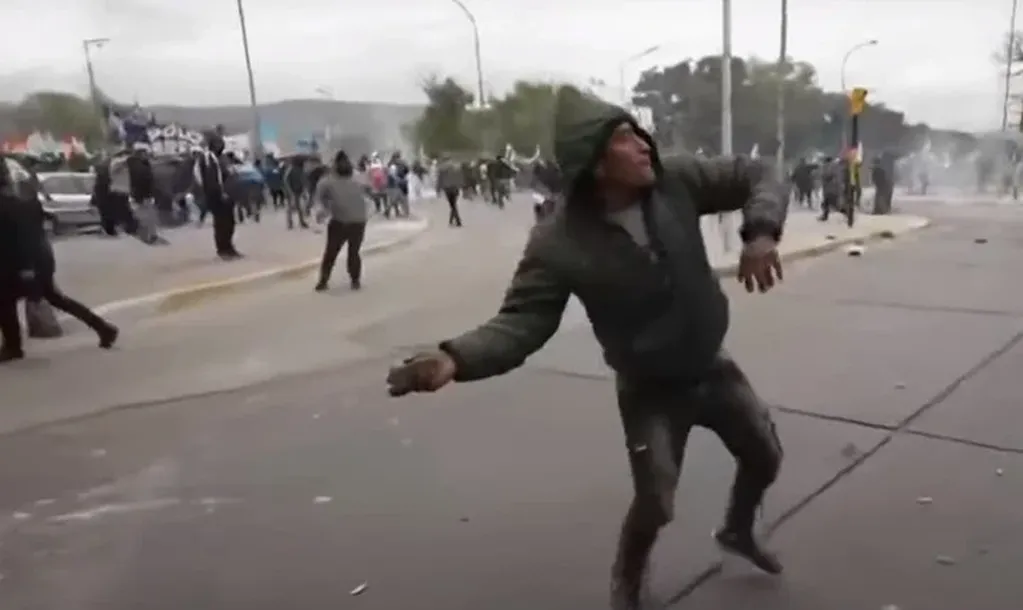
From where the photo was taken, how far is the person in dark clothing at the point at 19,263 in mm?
7824

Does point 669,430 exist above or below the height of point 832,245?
above

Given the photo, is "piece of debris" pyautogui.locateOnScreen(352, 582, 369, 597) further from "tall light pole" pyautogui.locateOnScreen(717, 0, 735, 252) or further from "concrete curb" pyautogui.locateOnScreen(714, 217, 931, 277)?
"tall light pole" pyautogui.locateOnScreen(717, 0, 735, 252)

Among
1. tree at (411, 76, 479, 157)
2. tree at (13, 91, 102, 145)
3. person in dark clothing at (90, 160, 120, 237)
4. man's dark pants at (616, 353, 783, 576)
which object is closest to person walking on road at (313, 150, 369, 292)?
person in dark clothing at (90, 160, 120, 237)

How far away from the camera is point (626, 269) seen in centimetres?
291

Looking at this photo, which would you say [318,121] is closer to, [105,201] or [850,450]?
[105,201]

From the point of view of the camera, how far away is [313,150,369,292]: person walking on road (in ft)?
38.4

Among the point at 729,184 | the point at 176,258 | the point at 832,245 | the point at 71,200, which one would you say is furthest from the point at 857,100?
the point at 729,184

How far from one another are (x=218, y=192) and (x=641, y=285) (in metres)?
11.8

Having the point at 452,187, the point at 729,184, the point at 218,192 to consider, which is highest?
A: the point at 729,184

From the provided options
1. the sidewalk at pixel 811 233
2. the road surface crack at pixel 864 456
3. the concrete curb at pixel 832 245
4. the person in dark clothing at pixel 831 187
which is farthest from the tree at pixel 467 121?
the road surface crack at pixel 864 456

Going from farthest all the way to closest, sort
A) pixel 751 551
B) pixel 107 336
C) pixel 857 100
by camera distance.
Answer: pixel 857 100, pixel 107 336, pixel 751 551

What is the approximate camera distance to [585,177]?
9.53ft

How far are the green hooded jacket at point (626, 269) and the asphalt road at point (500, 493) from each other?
1.04 metres

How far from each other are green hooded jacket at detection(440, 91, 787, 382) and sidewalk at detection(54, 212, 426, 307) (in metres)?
8.64
